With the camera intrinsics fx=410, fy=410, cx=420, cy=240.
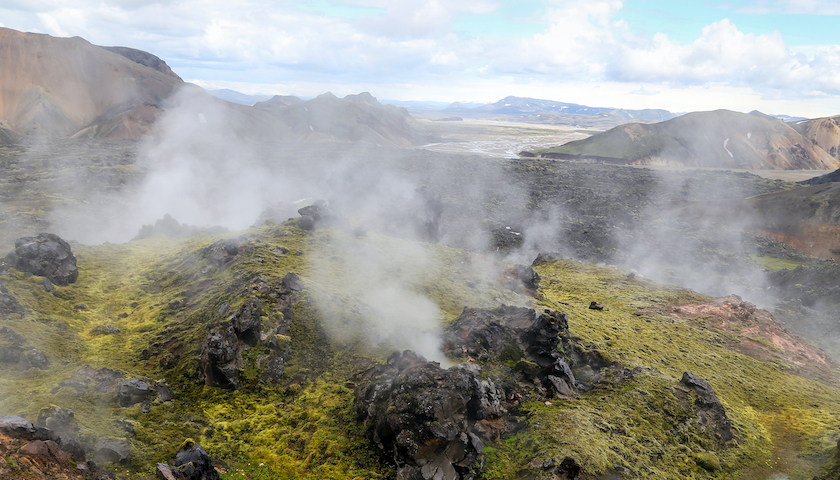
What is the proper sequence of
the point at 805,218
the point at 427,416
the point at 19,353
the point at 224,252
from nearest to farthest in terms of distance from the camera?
the point at 427,416, the point at 19,353, the point at 224,252, the point at 805,218

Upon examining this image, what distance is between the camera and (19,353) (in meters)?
16.8

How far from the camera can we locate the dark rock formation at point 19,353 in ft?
54.1

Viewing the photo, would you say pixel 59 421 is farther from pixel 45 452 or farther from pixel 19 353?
pixel 19 353

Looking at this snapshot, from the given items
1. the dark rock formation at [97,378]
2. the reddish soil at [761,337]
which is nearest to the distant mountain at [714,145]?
Result: the reddish soil at [761,337]

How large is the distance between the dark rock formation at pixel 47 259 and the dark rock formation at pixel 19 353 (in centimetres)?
868

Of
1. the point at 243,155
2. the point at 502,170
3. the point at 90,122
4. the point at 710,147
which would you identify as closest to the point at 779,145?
the point at 710,147

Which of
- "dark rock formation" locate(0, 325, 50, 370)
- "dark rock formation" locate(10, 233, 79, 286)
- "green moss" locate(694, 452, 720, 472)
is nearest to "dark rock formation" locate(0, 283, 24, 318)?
"dark rock formation" locate(0, 325, 50, 370)

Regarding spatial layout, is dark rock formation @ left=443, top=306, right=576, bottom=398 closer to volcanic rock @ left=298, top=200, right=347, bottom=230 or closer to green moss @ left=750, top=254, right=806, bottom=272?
volcanic rock @ left=298, top=200, right=347, bottom=230

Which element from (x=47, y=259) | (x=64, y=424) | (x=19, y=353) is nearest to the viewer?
(x=64, y=424)

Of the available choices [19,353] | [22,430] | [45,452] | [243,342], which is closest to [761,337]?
[243,342]

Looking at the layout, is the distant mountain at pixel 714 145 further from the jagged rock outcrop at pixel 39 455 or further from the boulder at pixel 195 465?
the jagged rock outcrop at pixel 39 455

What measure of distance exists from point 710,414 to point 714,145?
193 m

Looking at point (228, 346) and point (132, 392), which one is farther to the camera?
point (228, 346)

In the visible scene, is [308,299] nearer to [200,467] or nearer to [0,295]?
[200,467]
